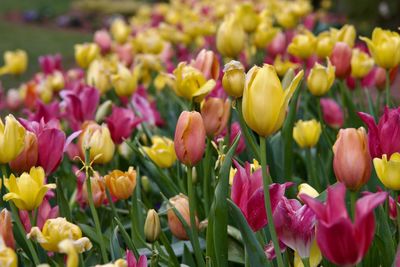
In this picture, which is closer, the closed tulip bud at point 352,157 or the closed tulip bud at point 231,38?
the closed tulip bud at point 352,157

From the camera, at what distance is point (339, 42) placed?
1.95 metres

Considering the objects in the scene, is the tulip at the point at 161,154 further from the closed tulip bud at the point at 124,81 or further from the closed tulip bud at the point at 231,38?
the closed tulip bud at the point at 124,81

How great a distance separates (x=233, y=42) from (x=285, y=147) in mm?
420

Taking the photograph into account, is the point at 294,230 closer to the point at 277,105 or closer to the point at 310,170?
the point at 277,105

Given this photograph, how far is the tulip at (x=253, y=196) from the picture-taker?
1163mm

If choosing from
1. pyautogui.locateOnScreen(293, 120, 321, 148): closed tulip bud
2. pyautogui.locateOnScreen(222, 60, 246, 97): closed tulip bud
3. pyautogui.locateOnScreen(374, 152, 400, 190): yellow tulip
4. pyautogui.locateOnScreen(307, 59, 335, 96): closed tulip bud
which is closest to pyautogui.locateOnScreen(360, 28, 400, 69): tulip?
pyautogui.locateOnScreen(307, 59, 335, 96): closed tulip bud

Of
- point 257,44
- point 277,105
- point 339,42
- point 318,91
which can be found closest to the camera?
point 277,105

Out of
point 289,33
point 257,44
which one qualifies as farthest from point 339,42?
point 289,33

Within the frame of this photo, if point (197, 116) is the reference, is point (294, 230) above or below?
below

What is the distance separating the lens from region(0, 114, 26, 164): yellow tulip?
1220mm

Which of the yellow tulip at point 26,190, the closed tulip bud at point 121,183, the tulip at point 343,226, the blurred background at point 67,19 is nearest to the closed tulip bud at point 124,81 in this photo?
the closed tulip bud at point 121,183

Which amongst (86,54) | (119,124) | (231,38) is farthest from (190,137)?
(86,54)

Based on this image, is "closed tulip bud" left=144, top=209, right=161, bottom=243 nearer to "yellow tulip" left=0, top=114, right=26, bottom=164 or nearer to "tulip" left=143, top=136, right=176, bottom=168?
"yellow tulip" left=0, top=114, right=26, bottom=164

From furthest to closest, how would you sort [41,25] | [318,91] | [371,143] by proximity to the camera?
1. [41,25]
2. [318,91]
3. [371,143]
